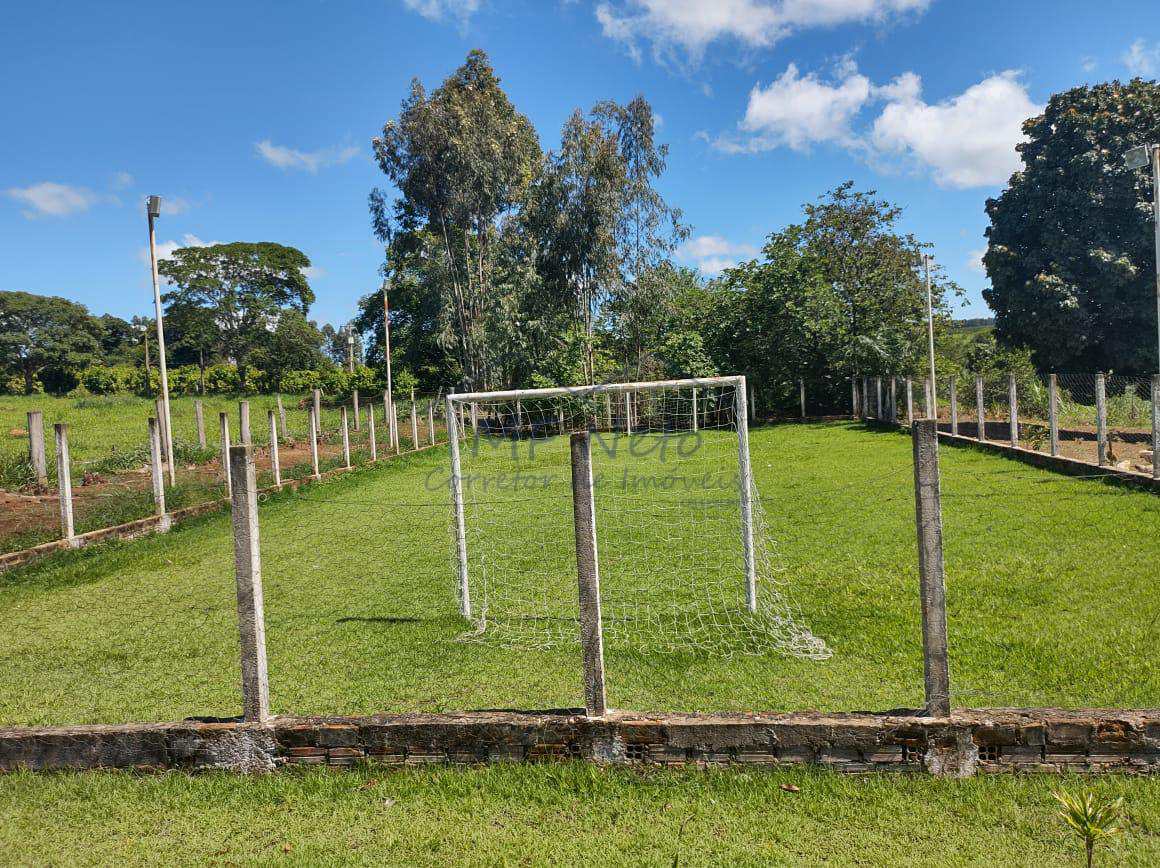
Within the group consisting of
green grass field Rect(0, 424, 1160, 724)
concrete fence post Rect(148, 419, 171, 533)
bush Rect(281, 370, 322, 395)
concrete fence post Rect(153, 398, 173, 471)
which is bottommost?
green grass field Rect(0, 424, 1160, 724)

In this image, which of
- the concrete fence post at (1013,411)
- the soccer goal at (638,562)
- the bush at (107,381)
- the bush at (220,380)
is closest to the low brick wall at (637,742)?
the soccer goal at (638,562)

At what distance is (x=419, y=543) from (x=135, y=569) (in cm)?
304

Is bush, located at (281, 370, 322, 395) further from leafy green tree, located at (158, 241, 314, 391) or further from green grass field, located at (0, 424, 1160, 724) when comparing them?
green grass field, located at (0, 424, 1160, 724)

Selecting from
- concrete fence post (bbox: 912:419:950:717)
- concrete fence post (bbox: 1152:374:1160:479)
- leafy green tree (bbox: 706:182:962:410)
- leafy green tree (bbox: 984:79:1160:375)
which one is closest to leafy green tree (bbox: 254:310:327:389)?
leafy green tree (bbox: 706:182:962:410)

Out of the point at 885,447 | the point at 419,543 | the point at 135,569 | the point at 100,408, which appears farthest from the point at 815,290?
the point at 100,408

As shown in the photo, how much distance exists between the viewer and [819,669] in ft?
14.5

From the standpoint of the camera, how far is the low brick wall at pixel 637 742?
296 cm

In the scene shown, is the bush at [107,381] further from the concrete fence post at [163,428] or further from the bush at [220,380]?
the concrete fence post at [163,428]

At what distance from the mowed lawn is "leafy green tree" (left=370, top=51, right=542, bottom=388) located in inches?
1003

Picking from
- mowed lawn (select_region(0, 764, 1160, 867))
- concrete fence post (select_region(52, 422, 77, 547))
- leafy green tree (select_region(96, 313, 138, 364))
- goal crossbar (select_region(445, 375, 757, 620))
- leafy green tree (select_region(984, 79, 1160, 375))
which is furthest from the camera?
leafy green tree (select_region(96, 313, 138, 364))

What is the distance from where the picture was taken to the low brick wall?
2.96 meters

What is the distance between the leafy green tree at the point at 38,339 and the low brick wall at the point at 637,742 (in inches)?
2284

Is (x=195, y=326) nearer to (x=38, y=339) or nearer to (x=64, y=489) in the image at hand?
(x=38, y=339)

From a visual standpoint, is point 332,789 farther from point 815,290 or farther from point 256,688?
point 815,290
